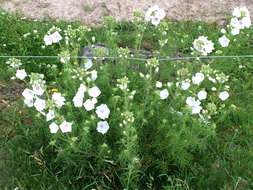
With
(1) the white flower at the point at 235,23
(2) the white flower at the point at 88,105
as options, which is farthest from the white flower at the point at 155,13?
(2) the white flower at the point at 88,105

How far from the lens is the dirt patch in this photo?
590 centimetres

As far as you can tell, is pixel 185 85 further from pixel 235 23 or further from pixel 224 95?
pixel 235 23

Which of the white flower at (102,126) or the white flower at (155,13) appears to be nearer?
the white flower at (102,126)

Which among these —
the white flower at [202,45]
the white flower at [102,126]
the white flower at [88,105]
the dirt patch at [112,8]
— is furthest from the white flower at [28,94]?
the dirt patch at [112,8]

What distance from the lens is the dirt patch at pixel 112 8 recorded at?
5902mm

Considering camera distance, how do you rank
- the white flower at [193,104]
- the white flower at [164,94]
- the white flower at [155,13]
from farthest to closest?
the white flower at [155,13] < the white flower at [164,94] < the white flower at [193,104]

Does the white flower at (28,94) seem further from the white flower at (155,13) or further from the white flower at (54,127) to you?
the white flower at (155,13)

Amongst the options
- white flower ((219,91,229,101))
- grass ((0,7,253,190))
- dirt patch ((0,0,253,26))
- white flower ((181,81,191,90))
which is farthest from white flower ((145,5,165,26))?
dirt patch ((0,0,253,26))

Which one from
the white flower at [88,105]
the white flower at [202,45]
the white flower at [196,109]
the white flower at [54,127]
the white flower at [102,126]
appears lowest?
the white flower at [102,126]

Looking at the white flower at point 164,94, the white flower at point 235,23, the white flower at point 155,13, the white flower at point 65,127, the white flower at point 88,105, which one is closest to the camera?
the white flower at point 65,127

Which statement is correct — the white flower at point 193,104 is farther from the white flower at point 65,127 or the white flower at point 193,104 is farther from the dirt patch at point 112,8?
the dirt patch at point 112,8

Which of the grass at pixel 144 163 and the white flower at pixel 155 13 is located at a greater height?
the white flower at pixel 155 13

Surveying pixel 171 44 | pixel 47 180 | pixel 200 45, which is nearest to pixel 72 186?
pixel 47 180

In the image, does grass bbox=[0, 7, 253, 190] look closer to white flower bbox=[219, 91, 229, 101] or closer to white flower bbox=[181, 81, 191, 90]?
white flower bbox=[219, 91, 229, 101]
